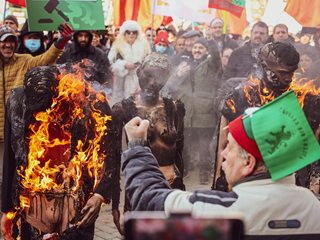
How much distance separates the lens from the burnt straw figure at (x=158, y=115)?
5.34 meters

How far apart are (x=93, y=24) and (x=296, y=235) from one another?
16.0ft

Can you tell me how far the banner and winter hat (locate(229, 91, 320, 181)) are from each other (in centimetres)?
449

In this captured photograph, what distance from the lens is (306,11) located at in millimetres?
10570

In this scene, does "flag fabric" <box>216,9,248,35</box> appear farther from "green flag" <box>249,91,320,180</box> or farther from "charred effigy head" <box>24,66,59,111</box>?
"green flag" <box>249,91,320,180</box>

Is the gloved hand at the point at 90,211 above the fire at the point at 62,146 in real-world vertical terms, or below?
below

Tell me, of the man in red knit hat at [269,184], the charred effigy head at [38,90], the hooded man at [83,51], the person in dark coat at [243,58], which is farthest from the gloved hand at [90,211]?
the hooded man at [83,51]

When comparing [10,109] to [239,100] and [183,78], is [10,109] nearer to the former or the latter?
[239,100]

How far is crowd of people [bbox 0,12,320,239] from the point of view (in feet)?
8.92

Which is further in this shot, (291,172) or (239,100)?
(239,100)

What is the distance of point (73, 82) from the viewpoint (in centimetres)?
477

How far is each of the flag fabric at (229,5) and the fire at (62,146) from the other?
7.09 m

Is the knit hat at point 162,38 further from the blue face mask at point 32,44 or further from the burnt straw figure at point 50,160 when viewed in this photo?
the burnt straw figure at point 50,160

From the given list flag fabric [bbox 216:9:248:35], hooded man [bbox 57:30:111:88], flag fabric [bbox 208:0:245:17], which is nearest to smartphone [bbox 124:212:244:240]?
hooded man [bbox 57:30:111:88]

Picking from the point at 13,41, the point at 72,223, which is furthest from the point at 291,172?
the point at 13,41
